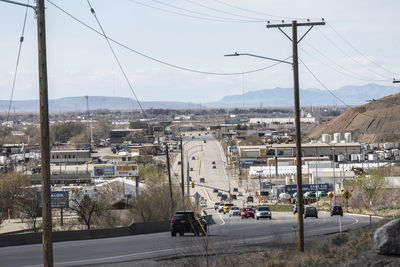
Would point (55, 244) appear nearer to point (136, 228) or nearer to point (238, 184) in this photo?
point (136, 228)

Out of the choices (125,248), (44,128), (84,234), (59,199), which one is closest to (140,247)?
(125,248)

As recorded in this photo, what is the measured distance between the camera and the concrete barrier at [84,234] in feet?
99.9

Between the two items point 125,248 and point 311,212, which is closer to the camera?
point 125,248

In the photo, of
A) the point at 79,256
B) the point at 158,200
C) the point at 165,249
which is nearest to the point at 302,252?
the point at 165,249

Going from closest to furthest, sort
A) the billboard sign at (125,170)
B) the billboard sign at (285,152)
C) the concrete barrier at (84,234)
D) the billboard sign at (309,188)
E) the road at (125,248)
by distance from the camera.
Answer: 1. the road at (125,248)
2. the concrete barrier at (84,234)
3. the billboard sign at (309,188)
4. the billboard sign at (125,170)
5. the billboard sign at (285,152)

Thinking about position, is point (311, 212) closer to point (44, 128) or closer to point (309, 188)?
point (44, 128)

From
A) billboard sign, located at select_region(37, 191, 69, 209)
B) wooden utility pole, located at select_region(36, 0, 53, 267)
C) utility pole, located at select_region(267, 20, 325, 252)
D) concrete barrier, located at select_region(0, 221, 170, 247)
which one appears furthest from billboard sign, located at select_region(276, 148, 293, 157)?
wooden utility pole, located at select_region(36, 0, 53, 267)

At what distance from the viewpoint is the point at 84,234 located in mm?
33781

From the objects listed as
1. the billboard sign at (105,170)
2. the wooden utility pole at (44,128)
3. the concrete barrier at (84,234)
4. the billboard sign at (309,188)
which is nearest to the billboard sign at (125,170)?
the billboard sign at (105,170)

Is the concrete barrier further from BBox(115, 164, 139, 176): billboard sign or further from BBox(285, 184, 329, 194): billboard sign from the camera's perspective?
BBox(115, 164, 139, 176): billboard sign

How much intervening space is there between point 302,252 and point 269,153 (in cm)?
14211

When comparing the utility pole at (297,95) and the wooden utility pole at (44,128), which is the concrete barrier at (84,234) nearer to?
the utility pole at (297,95)

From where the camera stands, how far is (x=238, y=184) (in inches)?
5153

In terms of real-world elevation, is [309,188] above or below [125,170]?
below
